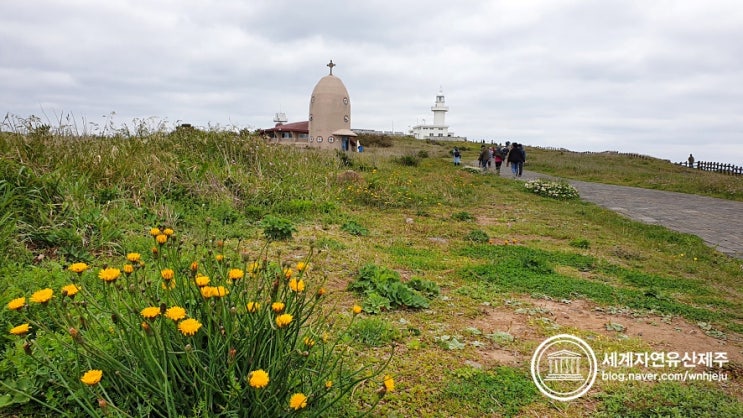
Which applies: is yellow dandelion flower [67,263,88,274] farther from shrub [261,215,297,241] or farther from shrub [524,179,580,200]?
shrub [524,179,580,200]

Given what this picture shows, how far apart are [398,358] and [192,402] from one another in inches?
53.0

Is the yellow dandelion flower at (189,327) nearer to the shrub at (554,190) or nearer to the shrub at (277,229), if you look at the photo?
the shrub at (277,229)

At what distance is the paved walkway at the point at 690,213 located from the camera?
24.5 feet

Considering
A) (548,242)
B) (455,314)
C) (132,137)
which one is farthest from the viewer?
(132,137)

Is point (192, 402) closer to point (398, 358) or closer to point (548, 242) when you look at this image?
point (398, 358)

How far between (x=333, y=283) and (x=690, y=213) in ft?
35.0

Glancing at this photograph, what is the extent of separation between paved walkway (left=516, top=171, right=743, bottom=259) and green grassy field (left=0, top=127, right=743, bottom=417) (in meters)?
0.88

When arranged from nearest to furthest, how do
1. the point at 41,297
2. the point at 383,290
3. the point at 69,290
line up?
the point at 41,297 < the point at 69,290 < the point at 383,290

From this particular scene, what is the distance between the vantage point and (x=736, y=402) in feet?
7.40

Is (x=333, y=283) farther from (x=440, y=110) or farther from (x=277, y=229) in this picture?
(x=440, y=110)

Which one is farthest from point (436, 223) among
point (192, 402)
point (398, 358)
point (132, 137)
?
point (192, 402)

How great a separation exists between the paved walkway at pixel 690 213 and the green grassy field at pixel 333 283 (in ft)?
2.88

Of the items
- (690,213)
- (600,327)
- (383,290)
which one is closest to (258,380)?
(383,290)

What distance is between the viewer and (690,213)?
10.4 m
